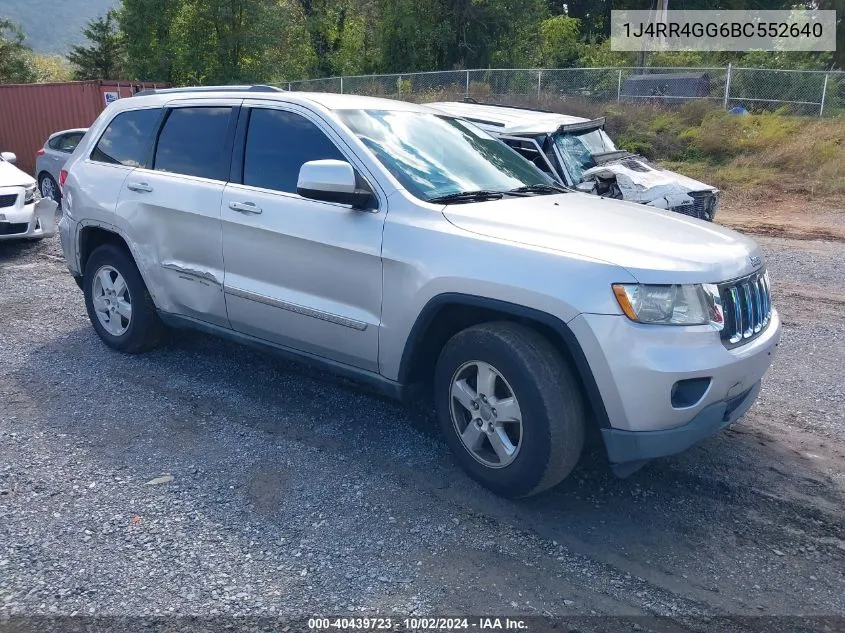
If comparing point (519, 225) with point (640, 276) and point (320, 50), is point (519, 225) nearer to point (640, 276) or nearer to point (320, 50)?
point (640, 276)

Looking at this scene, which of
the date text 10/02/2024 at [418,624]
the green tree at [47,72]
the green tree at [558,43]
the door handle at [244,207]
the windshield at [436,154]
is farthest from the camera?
the green tree at [47,72]

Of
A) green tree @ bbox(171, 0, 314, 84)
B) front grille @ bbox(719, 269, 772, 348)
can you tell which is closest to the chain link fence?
green tree @ bbox(171, 0, 314, 84)

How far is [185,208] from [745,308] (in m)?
3.41

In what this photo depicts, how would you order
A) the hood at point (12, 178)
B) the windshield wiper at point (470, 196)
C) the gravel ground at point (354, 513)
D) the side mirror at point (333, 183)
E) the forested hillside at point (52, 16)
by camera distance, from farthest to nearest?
the forested hillside at point (52, 16) < the hood at point (12, 178) < the windshield wiper at point (470, 196) < the side mirror at point (333, 183) < the gravel ground at point (354, 513)

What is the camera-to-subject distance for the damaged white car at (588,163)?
892 cm

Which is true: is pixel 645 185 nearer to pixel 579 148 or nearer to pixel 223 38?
pixel 579 148

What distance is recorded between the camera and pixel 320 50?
3634 centimetres

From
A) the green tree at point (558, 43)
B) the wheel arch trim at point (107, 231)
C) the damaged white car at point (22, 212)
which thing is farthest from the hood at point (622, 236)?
the green tree at point (558, 43)

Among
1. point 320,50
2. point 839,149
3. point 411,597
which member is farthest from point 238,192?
point 320,50

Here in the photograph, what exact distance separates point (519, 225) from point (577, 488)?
1389 mm

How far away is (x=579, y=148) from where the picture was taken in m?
9.47

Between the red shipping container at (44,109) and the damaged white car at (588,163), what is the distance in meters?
13.4

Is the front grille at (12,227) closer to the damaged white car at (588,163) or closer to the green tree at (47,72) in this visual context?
the damaged white car at (588,163)

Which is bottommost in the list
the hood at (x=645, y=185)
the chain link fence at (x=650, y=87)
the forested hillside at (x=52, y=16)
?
the hood at (x=645, y=185)
